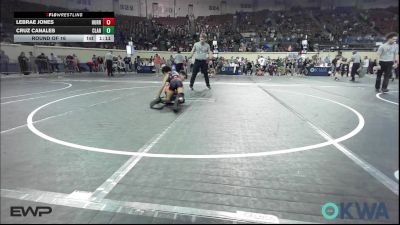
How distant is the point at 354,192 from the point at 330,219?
1.35 ft

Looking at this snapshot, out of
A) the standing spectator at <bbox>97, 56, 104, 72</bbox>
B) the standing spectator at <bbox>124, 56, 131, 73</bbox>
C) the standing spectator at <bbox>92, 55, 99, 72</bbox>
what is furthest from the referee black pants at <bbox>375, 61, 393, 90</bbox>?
the standing spectator at <bbox>97, 56, 104, 72</bbox>

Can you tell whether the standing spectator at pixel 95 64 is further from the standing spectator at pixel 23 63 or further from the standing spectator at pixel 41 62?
the standing spectator at pixel 23 63

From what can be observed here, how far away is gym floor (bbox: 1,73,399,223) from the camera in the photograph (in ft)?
6.15

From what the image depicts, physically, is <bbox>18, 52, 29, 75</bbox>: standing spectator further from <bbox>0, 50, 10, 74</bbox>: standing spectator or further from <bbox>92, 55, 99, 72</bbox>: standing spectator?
<bbox>92, 55, 99, 72</bbox>: standing spectator

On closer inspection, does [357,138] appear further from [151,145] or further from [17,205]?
[17,205]

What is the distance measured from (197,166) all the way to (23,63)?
18116 mm

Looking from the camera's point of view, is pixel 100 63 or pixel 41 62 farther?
pixel 100 63

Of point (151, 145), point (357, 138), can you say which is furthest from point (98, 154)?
point (357, 138)

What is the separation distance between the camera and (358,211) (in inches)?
57.6

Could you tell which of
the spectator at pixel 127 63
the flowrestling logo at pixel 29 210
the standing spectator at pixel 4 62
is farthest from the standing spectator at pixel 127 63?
the flowrestling logo at pixel 29 210

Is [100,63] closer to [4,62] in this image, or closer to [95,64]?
[95,64]
